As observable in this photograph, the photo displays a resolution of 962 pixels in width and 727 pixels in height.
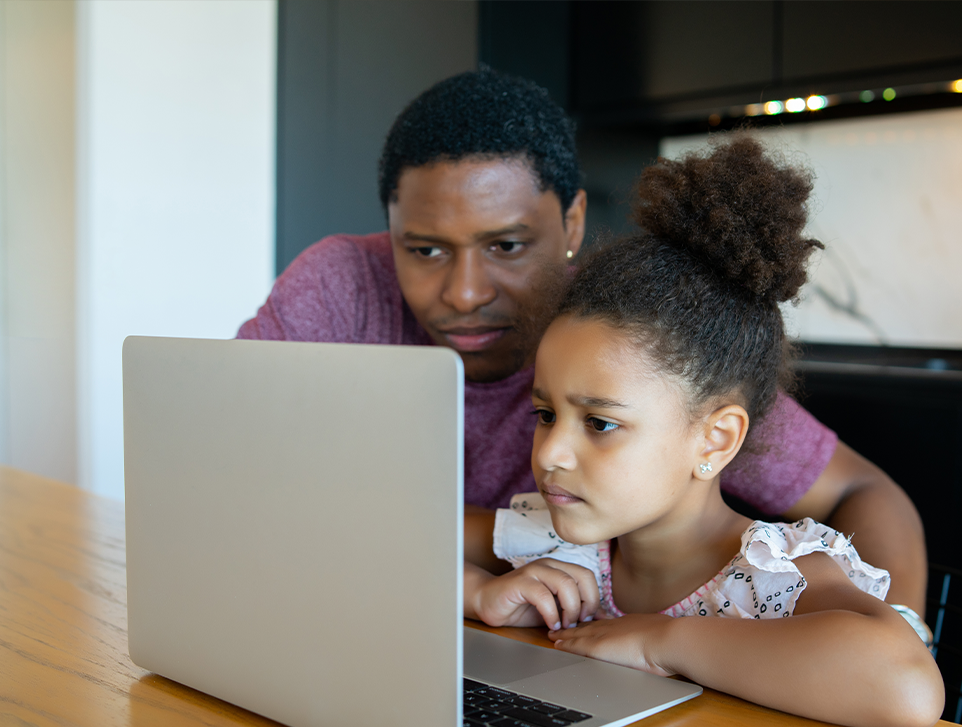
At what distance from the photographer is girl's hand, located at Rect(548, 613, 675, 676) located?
2.24 feet

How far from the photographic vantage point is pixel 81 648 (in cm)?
74

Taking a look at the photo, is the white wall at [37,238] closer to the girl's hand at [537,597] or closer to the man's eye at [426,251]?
the man's eye at [426,251]

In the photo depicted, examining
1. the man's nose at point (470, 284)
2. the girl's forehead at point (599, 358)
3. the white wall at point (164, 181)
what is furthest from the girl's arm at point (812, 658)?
the white wall at point (164, 181)

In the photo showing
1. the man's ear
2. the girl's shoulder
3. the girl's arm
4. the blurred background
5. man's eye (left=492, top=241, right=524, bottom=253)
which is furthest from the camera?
the blurred background

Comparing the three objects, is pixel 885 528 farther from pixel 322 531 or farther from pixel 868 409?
pixel 868 409

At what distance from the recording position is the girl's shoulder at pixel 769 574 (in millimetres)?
752

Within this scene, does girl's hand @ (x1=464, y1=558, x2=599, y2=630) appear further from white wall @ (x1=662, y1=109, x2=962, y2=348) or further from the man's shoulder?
white wall @ (x1=662, y1=109, x2=962, y2=348)

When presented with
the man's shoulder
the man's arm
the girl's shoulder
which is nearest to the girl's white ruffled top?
the girl's shoulder

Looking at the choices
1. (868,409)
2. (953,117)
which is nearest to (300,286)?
(868,409)

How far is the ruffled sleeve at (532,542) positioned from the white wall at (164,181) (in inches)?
72.9

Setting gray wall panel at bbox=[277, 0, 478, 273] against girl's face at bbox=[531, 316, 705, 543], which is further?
gray wall panel at bbox=[277, 0, 478, 273]

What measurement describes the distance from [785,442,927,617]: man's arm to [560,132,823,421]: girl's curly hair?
0.29 m

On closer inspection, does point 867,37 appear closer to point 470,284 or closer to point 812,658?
point 470,284

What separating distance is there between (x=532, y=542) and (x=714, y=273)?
340mm
